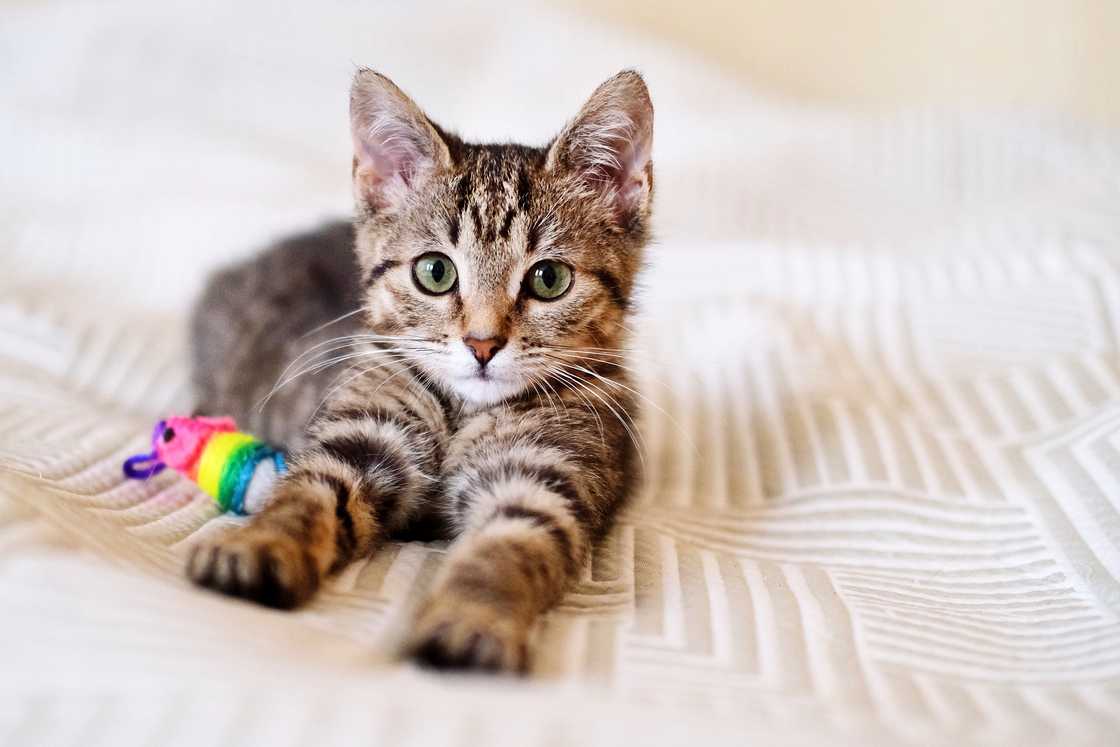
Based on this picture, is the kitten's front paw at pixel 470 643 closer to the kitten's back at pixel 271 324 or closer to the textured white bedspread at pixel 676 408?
the textured white bedspread at pixel 676 408

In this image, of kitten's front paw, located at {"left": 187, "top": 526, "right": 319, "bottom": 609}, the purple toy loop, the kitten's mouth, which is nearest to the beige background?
the kitten's mouth

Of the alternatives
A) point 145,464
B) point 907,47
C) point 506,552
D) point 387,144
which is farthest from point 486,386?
point 907,47

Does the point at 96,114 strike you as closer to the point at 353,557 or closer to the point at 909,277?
the point at 353,557

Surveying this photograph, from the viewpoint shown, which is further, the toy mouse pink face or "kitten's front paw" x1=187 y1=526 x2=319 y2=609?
the toy mouse pink face

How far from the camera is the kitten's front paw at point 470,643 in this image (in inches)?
31.3

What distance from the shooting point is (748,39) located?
299 cm

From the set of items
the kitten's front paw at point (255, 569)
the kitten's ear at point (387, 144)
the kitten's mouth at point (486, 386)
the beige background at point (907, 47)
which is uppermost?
the beige background at point (907, 47)

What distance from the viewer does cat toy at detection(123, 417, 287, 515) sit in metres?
1.22

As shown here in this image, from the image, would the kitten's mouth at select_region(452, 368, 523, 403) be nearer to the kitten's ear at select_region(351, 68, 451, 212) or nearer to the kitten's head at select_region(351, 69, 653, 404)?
the kitten's head at select_region(351, 69, 653, 404)

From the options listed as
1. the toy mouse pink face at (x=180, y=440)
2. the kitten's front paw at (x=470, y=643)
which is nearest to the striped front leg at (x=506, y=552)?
the kitten's front paw at (x=470, y=643)

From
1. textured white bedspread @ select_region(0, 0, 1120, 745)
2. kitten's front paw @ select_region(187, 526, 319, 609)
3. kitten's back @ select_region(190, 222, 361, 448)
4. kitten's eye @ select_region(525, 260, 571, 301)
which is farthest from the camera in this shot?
kitten's back @ select_region(190, 222, 361, 448)

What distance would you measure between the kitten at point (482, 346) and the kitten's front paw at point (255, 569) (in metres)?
0.05

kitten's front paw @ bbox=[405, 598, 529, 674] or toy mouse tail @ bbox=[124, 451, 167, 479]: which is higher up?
toy mouse tail @ bbox=[124, 451, 167, 479]

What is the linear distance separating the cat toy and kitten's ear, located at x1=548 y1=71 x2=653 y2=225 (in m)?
0.58
